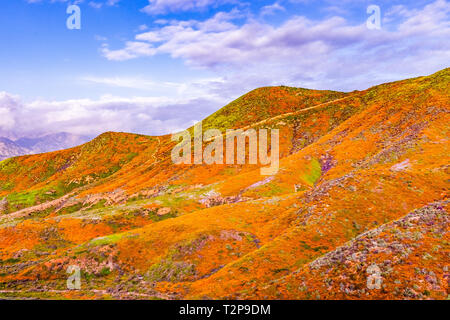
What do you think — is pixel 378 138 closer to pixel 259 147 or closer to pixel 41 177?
pixel 259 147

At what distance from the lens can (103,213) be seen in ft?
191

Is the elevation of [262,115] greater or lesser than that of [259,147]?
greater

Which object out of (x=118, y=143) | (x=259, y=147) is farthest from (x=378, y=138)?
(x=118, y=143)

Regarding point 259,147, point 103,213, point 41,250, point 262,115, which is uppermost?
point 262,115

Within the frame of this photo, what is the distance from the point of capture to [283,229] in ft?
118

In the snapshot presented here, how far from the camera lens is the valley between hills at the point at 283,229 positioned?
2030 centimetres

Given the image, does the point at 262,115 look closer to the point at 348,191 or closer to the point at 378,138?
the point at 378,138

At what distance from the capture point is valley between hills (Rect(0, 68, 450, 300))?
20.3 m

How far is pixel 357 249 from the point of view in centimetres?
2181

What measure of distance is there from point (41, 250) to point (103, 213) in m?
14.3

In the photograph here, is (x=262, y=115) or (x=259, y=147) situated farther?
(x=262, y=115)
